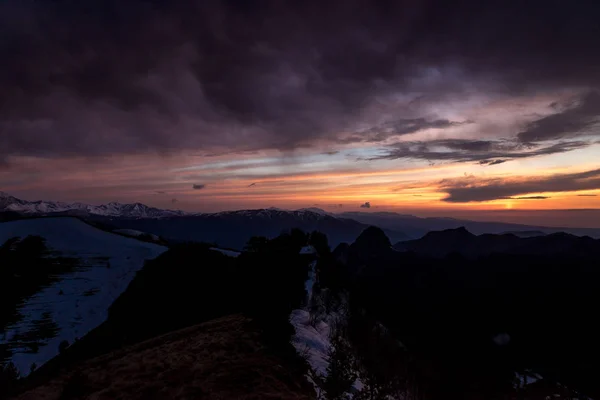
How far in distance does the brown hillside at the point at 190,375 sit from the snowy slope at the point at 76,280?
2941 cm

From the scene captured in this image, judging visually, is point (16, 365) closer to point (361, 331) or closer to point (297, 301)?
point (297, 301)

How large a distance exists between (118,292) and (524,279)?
17591 cm

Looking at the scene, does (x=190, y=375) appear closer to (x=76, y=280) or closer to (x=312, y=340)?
(x=312, y=340)

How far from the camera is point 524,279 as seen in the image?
550 ft

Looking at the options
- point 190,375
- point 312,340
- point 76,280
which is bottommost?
point 76,280

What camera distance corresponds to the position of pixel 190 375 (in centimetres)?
1562

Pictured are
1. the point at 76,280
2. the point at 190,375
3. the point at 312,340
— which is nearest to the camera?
the point at 190,375

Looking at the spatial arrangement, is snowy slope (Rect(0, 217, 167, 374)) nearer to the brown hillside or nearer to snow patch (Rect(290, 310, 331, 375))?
the brown hillside

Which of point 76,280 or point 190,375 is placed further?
point 76,280

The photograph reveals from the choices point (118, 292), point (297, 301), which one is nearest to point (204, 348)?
point (297, 301)

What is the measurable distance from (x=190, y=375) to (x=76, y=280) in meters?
56.6

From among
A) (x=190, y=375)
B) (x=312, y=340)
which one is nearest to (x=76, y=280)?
(x=312, y=340)

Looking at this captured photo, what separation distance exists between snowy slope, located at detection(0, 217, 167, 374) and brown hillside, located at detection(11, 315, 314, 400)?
2941 cm

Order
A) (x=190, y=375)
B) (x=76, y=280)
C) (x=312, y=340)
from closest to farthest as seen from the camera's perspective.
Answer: (x=190, y=375) → (x=312, y=340) → (x=76, y=280)
